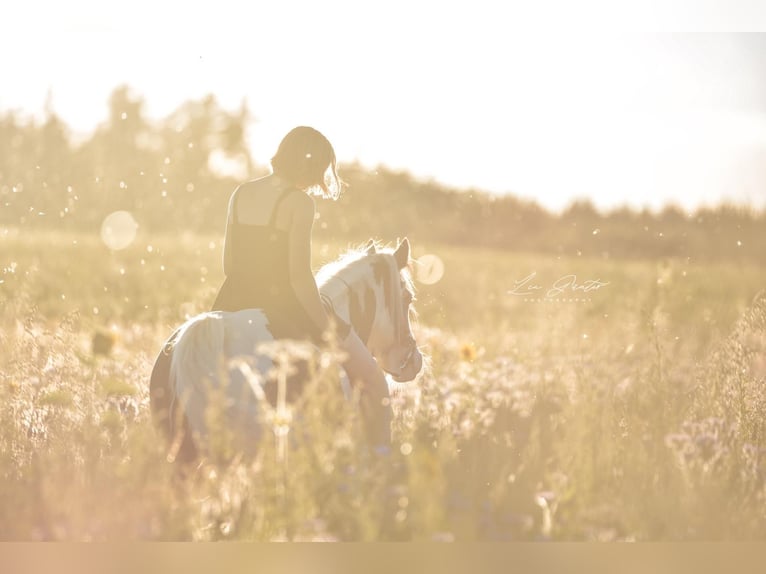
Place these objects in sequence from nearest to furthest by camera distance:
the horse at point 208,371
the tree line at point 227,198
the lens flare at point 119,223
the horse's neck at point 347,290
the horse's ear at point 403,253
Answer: the horse at point 208,371 < the horse's neck at point 347,290 < the horse's ear at point 403,253 < the tree line at point 227,198 < the lens flare at point 119,223

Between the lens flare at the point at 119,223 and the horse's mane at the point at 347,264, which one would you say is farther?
the lens flare at the point at 119,223

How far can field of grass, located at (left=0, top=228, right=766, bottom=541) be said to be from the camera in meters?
Answer: 3.09

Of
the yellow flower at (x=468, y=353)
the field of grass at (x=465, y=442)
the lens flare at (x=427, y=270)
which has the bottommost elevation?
the field of grass at (x=465, y=442)

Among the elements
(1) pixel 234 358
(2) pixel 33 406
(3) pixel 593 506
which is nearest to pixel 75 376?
(2) pixel 33 406

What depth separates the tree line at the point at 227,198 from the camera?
15.9ft

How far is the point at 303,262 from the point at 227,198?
267 cm

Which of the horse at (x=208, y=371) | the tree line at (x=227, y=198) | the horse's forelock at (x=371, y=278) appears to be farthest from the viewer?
the tree line at (x=227, y=198)

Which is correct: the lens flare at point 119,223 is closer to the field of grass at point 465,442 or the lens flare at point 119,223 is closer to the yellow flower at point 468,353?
the field of grass at point 465,442

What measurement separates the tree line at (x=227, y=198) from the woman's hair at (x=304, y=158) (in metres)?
0.53

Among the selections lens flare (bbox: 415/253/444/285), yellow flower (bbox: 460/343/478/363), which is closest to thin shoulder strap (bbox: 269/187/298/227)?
lens flare (bbox: 415/253/444/285)

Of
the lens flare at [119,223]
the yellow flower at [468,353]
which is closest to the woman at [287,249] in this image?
the yellow flower at [468,353]

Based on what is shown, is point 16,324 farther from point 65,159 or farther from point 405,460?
point 405,460

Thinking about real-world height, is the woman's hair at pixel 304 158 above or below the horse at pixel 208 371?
above

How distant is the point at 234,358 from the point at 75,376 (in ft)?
4.79
